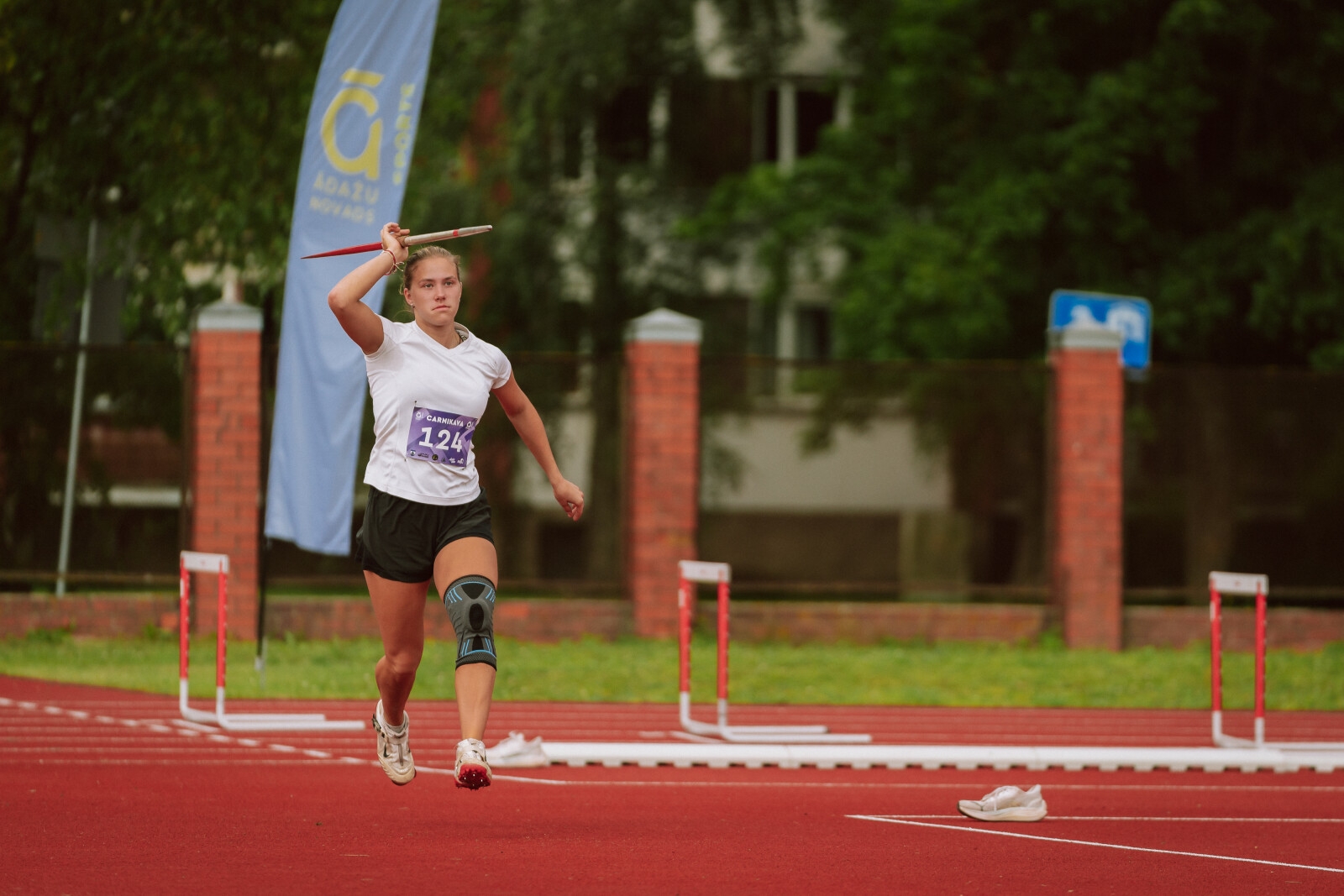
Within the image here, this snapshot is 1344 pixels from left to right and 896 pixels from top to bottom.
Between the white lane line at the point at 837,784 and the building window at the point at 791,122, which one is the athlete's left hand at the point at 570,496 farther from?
the building window at the point at 791,122

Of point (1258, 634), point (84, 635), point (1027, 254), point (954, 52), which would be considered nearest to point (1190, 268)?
point (1027, 254)

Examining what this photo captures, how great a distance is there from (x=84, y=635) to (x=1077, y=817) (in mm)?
10680

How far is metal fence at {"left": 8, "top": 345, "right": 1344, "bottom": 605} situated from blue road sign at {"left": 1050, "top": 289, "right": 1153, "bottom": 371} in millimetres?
314

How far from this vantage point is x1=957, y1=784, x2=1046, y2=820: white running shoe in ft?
25.3

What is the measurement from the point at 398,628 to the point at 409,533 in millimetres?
368

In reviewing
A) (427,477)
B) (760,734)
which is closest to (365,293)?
(427,477)

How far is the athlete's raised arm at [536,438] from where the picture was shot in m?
7.21

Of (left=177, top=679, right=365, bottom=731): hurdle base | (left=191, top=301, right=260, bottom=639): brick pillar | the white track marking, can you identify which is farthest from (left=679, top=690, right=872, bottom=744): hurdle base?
(left=191, top=301, right=260, bottom=639): brick pillar

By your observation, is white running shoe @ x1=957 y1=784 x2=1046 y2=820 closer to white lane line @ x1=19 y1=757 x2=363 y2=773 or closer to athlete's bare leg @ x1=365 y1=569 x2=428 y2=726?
athlete's bare leg @ x1=365 y1=569 x2=428 y2=726

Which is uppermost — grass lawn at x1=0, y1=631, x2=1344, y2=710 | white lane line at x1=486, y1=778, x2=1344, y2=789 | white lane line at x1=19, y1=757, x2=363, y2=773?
grass lawn at x1=0, y1=631, x2=1344, y2=710

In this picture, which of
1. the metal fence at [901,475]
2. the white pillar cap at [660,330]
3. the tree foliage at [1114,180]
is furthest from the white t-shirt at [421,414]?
the tree foliage at [1114,180]

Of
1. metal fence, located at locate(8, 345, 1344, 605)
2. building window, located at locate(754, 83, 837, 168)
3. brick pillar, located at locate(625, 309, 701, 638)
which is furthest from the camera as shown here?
building window, located at locate(754, 83, 837, 168)

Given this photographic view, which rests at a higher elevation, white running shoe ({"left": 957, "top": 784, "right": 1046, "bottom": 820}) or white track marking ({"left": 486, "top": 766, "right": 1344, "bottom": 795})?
white running shoe ({"left": 957, "top": 784, "right": 1046, "bottom": 820})

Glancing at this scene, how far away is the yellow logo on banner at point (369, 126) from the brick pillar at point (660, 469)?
463 centimetres
